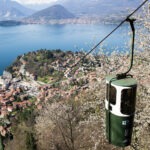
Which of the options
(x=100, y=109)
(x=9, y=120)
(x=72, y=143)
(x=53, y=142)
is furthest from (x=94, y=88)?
(x=9, y=120)

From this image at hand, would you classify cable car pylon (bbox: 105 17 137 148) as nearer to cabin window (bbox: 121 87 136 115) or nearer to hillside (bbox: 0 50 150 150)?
cabin window (bbox: 121 87 136 115)

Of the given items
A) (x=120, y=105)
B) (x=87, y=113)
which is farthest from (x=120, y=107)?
(x=87, y=113)

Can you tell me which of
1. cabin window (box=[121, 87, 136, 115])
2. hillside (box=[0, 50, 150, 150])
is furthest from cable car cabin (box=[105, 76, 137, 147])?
hillside (box=[0, 50, 150, 150])

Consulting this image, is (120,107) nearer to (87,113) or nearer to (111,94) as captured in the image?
(111,94)

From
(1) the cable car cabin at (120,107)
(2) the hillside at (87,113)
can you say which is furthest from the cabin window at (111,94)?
(2) the hillside at (87,113)

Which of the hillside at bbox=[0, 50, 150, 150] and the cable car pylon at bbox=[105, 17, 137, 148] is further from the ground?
the cable car pylon at bbox=[105, 17, 137, 148]

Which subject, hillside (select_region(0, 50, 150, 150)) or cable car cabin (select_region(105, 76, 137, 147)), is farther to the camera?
hillside (select_region(0, 50, 150, 150))

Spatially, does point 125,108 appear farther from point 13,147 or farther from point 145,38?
point 13,147

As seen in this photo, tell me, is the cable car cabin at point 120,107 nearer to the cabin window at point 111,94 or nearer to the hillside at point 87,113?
the cabin window at point 111,94
